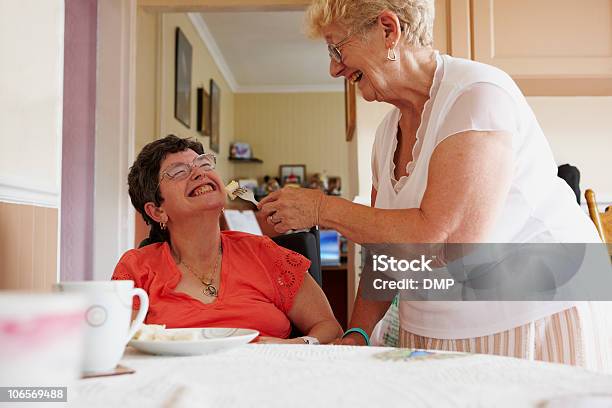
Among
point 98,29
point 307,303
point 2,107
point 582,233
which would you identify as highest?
point 98,29

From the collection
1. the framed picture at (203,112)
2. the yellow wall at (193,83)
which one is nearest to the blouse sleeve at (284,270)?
the yellow wall at (193,83)

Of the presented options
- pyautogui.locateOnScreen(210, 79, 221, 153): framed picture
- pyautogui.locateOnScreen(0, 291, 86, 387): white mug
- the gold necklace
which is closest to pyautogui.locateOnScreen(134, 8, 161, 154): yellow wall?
pyautogui.locateOnScreen(210, 79, 221, 153): framed picture

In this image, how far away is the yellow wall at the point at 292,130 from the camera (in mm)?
8023

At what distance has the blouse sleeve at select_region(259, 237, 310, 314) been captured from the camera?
158cm

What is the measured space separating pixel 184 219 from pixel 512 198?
2.81 ft

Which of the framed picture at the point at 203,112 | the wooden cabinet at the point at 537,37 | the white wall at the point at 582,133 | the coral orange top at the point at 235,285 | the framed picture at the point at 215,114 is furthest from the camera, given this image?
the framed picture at the point at 215,114

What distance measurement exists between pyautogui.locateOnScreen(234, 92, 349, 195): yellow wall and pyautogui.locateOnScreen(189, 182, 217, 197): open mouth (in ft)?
20.7

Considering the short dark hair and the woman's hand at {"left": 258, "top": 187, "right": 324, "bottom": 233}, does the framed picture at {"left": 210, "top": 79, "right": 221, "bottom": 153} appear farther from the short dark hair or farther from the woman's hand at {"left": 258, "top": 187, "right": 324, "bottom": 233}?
the woman's hand at {"left": 258, "top": 187, "right": 324, "bottom": 233}

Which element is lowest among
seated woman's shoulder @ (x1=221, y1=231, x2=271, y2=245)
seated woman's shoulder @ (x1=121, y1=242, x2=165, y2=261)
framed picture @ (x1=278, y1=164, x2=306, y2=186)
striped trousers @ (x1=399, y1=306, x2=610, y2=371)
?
striped trousers @ (x1=399, y1=306, x2=610, y2=371)

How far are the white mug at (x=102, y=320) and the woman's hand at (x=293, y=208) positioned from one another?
632 mm

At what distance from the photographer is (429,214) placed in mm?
1128

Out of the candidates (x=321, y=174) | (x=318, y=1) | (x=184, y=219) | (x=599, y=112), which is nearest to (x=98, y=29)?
(x=184, y=219)

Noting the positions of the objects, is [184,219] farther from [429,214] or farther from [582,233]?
[582,233]

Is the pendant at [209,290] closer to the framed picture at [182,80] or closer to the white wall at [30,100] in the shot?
the white wall at [30,100]
